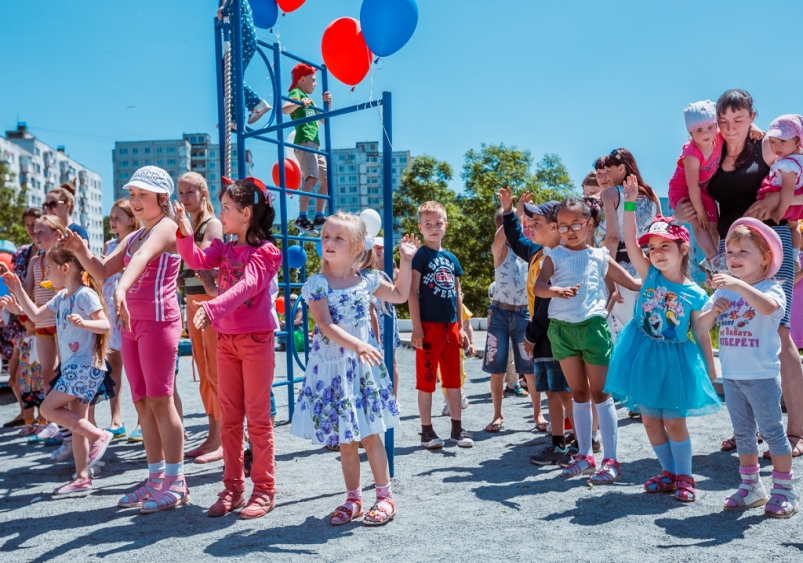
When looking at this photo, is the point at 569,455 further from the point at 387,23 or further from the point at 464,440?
the point at 387,23

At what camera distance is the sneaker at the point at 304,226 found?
638 cm

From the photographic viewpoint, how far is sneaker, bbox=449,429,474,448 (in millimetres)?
5072

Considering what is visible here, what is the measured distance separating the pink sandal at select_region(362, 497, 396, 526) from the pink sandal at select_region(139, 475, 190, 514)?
1.16 meters

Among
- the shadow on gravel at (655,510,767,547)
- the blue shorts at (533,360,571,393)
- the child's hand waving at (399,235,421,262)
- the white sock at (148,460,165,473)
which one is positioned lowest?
the shadow on gravel at (655,510,767,547)

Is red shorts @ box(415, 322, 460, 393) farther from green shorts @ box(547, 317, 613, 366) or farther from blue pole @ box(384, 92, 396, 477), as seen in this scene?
green shorts @ box(547, 317, 613, 366)

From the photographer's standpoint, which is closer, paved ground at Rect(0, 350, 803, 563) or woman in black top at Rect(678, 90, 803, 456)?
paved ground at Rect(0, 350, 803, 563)

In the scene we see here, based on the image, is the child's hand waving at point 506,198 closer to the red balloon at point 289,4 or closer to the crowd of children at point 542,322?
the crowd of children at point 542,322

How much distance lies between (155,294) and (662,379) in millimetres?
2792

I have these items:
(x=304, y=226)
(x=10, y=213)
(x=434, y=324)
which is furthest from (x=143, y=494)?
(x=10, y=213)

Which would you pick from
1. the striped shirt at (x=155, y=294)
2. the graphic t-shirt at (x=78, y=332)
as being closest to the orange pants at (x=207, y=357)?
the graphic t-shirt at (x=78, y=332)

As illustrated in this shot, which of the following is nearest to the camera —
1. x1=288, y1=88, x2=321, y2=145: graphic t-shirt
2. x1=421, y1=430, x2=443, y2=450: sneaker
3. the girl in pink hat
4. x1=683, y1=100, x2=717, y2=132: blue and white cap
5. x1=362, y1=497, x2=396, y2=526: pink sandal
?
the girl in pink hat

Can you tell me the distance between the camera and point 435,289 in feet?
17.4

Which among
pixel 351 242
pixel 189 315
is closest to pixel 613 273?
pixel 351 242

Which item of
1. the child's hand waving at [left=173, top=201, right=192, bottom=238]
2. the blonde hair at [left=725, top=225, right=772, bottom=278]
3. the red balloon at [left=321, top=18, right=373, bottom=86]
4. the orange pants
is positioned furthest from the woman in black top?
the orange pants
